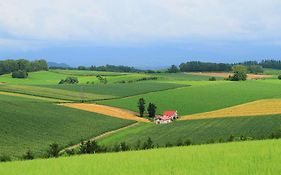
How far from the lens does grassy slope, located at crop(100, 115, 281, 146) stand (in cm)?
4788

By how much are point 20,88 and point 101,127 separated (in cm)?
4884

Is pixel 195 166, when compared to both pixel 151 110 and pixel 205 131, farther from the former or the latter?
pixel 151 110

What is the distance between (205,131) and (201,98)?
42484mm

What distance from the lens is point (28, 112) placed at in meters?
66.2

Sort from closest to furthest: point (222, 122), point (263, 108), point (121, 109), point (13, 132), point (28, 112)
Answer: point (13, 132) → point (222, 122) → point (28, 112) → point (263, 108) → point (121, 109)

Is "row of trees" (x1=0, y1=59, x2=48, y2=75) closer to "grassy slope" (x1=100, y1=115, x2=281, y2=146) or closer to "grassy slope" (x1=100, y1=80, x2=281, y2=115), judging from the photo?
"grassy slope" (x1=100, y1=80, x2=281, y2=115)

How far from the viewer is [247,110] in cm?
7694

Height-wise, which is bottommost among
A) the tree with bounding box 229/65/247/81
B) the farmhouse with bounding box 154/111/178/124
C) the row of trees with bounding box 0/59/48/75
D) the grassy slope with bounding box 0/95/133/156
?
the farmhouse with bounding box 154/111/178/124

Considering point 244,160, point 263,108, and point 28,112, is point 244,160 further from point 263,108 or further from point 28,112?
point 263,108

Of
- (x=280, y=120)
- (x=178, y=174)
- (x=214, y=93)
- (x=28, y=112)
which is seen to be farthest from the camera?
Result: (x=214, y=93)

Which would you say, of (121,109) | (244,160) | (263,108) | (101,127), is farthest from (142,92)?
(244,160)

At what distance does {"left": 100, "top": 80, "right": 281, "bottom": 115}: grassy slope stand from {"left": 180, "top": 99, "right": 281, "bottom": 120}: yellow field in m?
4.07

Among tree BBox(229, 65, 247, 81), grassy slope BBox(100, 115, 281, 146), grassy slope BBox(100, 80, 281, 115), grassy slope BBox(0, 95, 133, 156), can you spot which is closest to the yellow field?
grassy slope BBox(100, 80, 281, 115)

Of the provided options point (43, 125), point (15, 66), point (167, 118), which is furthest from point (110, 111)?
point (15, 66)
